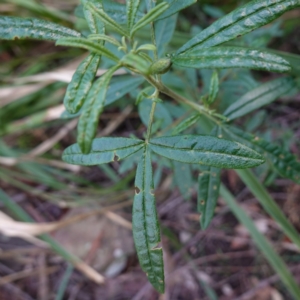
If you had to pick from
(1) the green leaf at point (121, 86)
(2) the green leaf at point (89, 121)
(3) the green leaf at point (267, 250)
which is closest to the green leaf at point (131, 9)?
(2) the green leaf at point (89, 121)

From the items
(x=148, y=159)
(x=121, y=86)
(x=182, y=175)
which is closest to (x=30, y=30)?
(x=148, y=159)

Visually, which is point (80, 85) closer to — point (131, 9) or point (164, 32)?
point (131, 9)

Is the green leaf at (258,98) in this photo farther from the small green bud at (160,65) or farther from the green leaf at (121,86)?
the small green bud at (160,65)

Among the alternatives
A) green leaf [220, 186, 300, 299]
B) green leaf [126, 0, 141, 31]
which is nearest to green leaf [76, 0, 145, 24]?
green leaf [126, 0, 141, 31]

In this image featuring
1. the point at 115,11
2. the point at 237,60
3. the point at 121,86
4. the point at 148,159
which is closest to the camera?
the point at 237,60

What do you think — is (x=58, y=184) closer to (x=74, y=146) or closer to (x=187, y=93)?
(x=187, y=93)

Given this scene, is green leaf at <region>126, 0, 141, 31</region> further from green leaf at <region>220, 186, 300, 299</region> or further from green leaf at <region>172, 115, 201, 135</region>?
green leaf at <region>220, 186, 300, 299</region>
